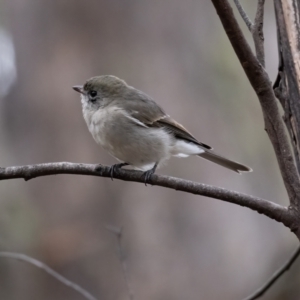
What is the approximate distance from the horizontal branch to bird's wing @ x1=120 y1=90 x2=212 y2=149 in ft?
3.03

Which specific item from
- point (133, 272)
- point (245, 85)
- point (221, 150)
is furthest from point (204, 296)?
point (245, 85)

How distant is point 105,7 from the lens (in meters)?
4.54

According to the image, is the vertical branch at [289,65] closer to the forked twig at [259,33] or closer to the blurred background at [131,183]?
the forked twig at [259,33]

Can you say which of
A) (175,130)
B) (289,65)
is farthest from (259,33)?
(175,130)

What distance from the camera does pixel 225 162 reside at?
Answer: 10.9 feet

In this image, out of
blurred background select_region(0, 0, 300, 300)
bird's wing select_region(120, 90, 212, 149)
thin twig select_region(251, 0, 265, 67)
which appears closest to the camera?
thin twig select_region(251, 0, 265, 67)

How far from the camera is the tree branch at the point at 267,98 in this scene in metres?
1.83

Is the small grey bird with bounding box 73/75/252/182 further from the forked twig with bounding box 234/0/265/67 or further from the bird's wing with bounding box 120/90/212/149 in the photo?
the forked twig with bounding box 234/0/265/67

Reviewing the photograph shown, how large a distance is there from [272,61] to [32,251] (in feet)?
9.51

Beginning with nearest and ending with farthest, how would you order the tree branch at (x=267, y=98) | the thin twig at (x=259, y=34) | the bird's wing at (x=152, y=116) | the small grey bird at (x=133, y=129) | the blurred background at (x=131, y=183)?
the tree branch at (x=267, y=98)
the thin twig at (x=259, y=34)
the small grey bird at (x=133, y=129)
the bird's wing at (x=152, y=116)
the blurred background at (x=131, y=183)

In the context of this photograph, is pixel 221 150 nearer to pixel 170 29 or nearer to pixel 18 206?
pixel 170 29

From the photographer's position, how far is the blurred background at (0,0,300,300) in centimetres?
390

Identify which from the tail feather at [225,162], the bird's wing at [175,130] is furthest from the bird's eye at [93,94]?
the tail feather at [225,162]

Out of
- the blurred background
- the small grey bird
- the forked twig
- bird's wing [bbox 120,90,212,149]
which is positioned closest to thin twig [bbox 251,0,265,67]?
the forked twig
